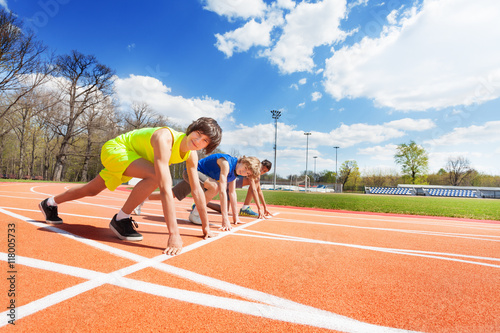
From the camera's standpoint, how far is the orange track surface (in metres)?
1.54

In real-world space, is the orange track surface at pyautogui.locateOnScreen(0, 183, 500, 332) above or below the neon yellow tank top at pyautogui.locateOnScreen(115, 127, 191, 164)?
below

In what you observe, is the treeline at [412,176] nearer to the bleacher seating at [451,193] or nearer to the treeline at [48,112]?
the bleacher seating at [451,193]

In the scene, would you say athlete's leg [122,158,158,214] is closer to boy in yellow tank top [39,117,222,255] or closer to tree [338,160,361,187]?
boy in yellow tank top [39,117,222,255]

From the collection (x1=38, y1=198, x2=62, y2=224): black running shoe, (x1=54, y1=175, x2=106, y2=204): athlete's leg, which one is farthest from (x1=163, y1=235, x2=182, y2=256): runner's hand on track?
(x1=38, y1=198, x2=62, y2=224): black running shoe

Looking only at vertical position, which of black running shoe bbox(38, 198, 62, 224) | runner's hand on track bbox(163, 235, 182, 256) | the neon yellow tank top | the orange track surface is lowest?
the orange track surface

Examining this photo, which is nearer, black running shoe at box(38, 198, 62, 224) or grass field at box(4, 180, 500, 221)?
black running shoe at box(38, 198, 62, 224)

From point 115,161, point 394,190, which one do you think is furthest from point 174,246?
point 394,190

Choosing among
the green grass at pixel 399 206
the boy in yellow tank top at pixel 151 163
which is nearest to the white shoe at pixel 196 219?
the boy in yellow tank top at pixel 151 163

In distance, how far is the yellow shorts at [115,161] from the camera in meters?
3.11

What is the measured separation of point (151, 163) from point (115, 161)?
42 centimetres

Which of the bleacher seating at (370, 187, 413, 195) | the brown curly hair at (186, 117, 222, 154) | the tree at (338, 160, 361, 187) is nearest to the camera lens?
the brown curly hair at (186, 117, 222, 154)

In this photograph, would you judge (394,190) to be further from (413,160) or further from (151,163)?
(151,163)

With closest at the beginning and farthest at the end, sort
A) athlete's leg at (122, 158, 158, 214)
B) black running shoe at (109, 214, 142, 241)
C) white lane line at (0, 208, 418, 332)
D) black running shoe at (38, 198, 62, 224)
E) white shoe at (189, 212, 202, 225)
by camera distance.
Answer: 1. white lane line at (0, 208, 418, 332)
2. athlete's leg at (122, 158, 158, 214)
3. black running shoe at (109, 214, 142, 241)
4. black running shoe at (38, 198, 62, 224)
5. white shoe at (189, 212, 202, 225)

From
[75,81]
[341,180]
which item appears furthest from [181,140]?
[341,180]
